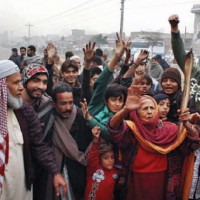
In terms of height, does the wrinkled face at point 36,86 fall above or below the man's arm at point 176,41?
below

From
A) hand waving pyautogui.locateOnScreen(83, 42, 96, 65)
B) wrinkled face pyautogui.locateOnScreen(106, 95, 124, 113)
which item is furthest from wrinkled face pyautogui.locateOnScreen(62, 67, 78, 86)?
wrinkled face pyautogui.locateOnScreen(106, 95, 124, 113)

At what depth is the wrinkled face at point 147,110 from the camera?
8.01 ft

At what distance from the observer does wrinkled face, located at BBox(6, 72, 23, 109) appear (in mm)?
2178

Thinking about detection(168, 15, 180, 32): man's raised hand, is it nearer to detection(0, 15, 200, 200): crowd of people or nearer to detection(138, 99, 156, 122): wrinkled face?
detection(0, 15, 200, 200): crowd of people

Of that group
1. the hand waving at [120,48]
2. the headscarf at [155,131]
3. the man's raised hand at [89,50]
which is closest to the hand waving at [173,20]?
the hand waving at [120,48]

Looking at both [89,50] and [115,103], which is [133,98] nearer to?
[115,103]

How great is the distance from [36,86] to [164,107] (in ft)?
4.18

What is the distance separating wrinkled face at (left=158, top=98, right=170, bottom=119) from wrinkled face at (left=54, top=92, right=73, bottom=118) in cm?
91

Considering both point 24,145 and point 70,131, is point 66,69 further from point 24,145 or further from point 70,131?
point 24,145

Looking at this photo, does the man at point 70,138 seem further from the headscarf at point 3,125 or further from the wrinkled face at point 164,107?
the wrinkled face at point 164,107

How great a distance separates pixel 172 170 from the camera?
252cm

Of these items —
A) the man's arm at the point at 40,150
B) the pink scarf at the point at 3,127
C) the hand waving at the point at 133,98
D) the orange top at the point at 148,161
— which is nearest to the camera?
the pink scarf at the point at 3,127

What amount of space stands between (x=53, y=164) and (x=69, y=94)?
63 cm

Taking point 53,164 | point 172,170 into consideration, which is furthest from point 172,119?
point 53,164
